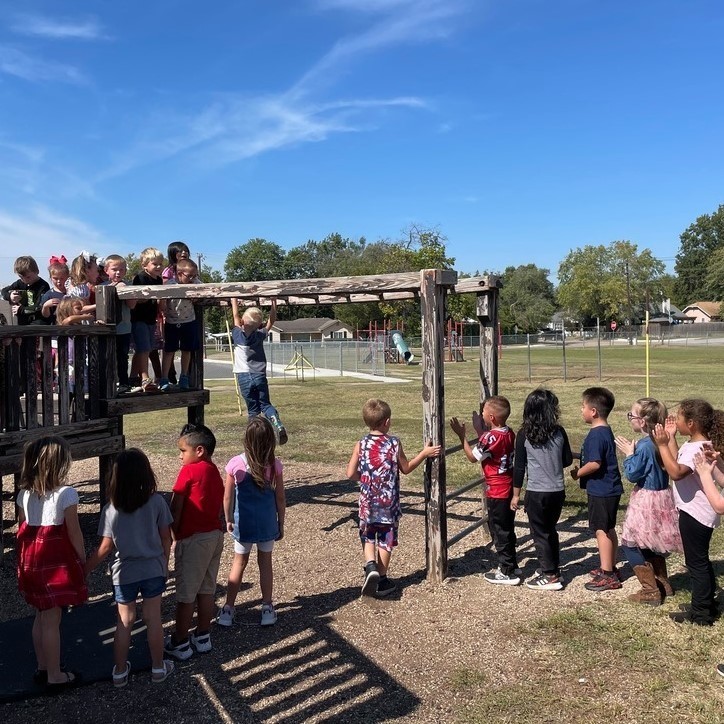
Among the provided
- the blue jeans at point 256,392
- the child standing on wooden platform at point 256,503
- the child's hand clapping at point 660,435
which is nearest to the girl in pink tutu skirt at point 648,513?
the child's hand clapping at point 660,435

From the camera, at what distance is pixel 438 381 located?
5.39 metres

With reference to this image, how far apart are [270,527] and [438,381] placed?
1748 millimetres

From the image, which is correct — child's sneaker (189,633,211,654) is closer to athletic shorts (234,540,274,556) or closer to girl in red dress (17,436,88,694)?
athletic shorts (234,540,274,556)

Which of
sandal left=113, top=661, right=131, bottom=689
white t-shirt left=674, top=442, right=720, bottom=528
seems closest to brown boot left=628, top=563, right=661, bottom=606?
white t-shirt left=674, top=442, right=720, bottom=528

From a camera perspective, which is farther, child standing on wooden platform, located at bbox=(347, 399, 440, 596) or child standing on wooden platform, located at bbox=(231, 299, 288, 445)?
child standing on wooden platform, located at bbox=(231, 299, 288, 445)

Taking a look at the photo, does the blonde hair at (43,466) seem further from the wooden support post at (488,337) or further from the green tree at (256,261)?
the green tree at (256,261)

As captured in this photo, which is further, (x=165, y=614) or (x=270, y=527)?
(x=165, y=614)

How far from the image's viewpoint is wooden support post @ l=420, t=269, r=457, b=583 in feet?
17.4

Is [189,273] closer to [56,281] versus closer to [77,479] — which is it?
[56,281]

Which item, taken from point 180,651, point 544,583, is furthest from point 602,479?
point 180,651

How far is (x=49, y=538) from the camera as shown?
3643 millimetres

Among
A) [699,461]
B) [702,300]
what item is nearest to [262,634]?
[699,461]

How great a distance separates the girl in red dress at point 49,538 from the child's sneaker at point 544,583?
3.25 metres

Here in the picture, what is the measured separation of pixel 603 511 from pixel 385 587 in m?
1.73
